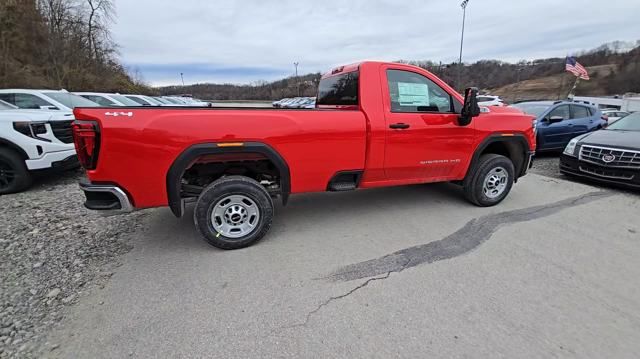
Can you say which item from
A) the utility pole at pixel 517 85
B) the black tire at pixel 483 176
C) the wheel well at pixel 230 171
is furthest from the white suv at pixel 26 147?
the utility pole at pixel 517 85

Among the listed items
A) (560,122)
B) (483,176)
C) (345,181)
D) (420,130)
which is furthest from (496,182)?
(560,122)

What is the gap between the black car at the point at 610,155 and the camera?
5242mm

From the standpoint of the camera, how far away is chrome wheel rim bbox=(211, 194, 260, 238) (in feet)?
10.9

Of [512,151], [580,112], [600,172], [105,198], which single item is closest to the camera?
[105,198]

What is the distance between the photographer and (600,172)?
565 centimetres

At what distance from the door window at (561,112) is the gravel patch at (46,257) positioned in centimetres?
1007

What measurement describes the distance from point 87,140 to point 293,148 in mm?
1910

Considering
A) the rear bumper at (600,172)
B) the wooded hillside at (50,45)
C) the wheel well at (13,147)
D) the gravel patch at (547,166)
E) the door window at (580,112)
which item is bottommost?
the gravel patch at (547,166)

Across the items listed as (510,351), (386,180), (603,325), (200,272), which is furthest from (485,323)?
(200,272)

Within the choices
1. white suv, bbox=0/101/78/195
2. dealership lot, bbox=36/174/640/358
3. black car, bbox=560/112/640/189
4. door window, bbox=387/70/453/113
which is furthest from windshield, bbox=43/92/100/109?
black car, bbox=560/112/640/189

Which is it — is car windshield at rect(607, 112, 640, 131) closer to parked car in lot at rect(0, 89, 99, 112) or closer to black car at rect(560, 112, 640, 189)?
black car at rect(560, 112, 640, 189)

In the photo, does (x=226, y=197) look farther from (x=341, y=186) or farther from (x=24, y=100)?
(x=24, y=100)

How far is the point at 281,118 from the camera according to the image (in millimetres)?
3303

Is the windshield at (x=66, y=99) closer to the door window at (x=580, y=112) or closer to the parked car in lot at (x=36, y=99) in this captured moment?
the parked car in lot at (x=36, y=99)
